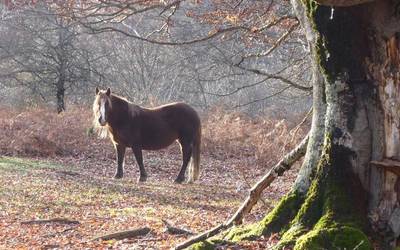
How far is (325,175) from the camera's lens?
5004 millimetres

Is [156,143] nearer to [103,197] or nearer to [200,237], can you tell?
[103,197]

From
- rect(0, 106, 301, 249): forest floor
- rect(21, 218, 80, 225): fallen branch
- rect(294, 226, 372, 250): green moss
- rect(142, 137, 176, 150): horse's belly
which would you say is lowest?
rect(21, 218, 80, 225): fallen branch

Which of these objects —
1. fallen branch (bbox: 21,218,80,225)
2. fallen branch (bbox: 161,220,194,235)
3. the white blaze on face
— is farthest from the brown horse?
fallen branch (bbox: 161,220,194,235)

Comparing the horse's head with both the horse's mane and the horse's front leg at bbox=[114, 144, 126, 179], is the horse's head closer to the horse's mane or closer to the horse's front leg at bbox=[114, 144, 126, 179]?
the horse's mane

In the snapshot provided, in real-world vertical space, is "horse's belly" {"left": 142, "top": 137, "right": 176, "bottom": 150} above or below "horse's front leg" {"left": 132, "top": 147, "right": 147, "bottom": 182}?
above

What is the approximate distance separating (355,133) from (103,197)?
22.3ft

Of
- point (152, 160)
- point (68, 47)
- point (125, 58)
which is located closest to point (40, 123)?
point (152, 160)

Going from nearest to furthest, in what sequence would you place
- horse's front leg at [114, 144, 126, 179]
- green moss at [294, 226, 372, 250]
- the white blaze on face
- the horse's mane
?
1. green moss at [294, 226, 372, 250]
2. the white blaze on face
3. the horse's mane
4. horse's front leg at [114, 144, 126, 179]

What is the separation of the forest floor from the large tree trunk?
56cm

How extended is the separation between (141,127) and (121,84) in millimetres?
15448

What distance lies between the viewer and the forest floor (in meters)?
7.46

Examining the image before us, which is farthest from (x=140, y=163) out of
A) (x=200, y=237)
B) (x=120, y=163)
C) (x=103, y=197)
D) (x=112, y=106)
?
(x=200, y=237)

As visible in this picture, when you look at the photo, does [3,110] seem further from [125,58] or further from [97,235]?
[97,235]

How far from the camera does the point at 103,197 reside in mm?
10875
